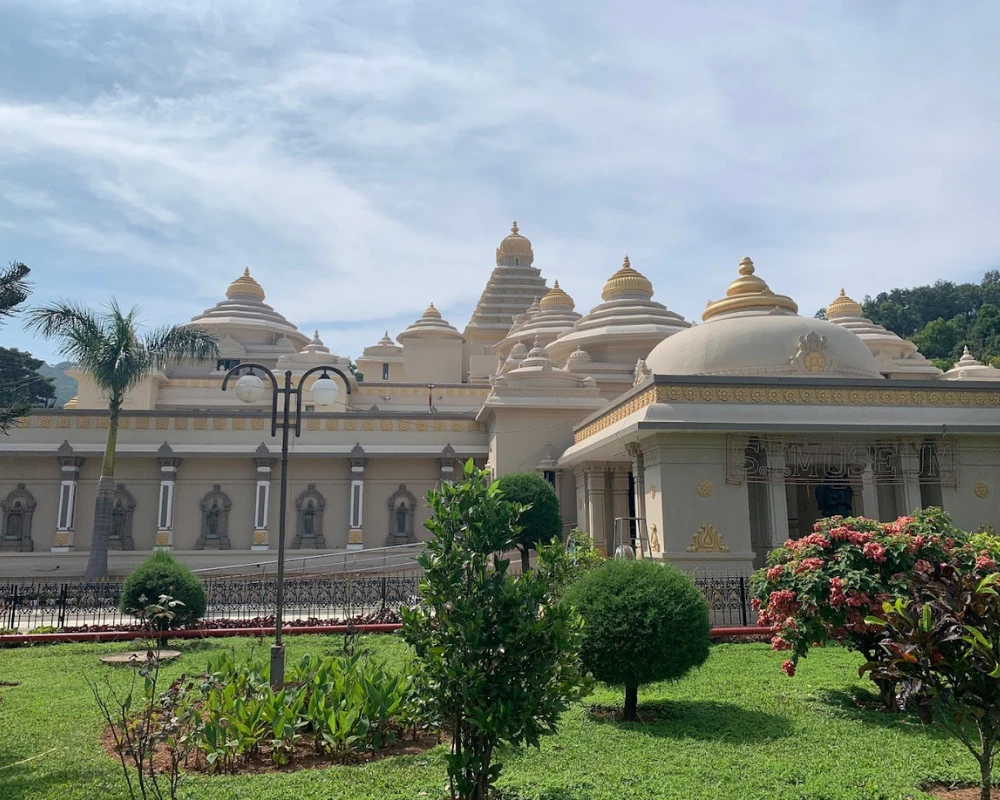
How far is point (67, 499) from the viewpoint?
24.3 meters

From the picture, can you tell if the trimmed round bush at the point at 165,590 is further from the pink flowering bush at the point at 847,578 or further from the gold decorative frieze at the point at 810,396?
the pink flowering bush at the point at 847,578

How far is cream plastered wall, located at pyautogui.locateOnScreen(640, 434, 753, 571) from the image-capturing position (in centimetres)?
1522

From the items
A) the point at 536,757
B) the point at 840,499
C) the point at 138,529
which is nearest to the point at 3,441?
the point at 138,529

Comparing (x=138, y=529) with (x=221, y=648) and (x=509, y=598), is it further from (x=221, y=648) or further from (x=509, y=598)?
(x=509, y=598)

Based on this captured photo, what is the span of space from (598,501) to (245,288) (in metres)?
29.3

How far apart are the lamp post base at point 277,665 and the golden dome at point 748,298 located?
16092mm

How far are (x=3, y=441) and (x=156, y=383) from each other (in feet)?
27.6

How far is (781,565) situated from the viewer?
9.12m

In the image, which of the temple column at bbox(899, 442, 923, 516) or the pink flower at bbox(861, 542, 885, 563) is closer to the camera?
the pink flower at bbox(861, 542, 885, 563)

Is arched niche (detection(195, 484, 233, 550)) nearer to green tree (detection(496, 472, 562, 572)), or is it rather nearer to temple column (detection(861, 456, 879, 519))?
green tree (detection(496, 472, 562, 572))

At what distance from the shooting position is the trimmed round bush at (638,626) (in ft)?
27.2

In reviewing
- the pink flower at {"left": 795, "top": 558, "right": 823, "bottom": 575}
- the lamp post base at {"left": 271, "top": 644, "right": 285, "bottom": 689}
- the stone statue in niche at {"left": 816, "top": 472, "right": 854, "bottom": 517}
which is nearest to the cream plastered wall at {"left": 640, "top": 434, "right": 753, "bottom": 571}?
the stone statue in niche at {"left": 816, "top": 472, "right": 854, "bottom": 517}

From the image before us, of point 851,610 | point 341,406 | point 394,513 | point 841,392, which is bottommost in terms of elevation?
point 851,610

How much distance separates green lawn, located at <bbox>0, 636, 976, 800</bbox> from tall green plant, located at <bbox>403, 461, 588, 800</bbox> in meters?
0.72
